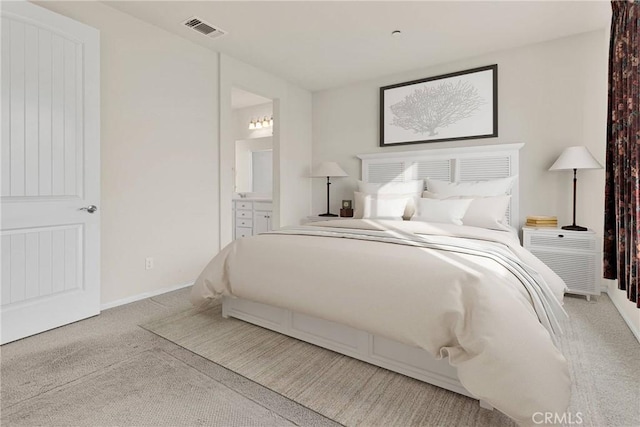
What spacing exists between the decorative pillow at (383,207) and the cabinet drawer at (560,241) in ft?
4.05

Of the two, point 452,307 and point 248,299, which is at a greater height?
point 452,307

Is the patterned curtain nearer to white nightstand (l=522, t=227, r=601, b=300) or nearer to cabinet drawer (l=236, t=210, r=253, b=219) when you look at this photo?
white nightstand (l=522, t=227, r=601, b=300)

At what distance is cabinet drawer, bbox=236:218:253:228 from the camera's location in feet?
17.7

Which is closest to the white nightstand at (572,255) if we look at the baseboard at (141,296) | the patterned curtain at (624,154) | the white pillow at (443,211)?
the patterned curtain at (624,154)

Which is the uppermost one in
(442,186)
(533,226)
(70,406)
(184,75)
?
(184,75)

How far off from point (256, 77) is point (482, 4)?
2553 mm

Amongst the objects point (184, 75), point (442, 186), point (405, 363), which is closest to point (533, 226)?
point (442, 186)

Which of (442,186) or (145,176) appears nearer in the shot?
(145,176)

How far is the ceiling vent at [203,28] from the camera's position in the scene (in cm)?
306

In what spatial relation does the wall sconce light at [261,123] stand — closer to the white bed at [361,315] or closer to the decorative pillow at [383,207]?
the decorative pillow at [383,207]

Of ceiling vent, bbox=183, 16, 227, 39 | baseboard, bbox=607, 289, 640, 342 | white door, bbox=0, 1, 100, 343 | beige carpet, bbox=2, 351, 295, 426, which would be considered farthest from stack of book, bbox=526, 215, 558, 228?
white door, bbox=0, 1, 100, 343

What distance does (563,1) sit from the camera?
8.96 feet

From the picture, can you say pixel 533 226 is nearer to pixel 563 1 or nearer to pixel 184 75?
pixel 563 1

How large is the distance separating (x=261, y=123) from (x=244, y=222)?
1808 mm
